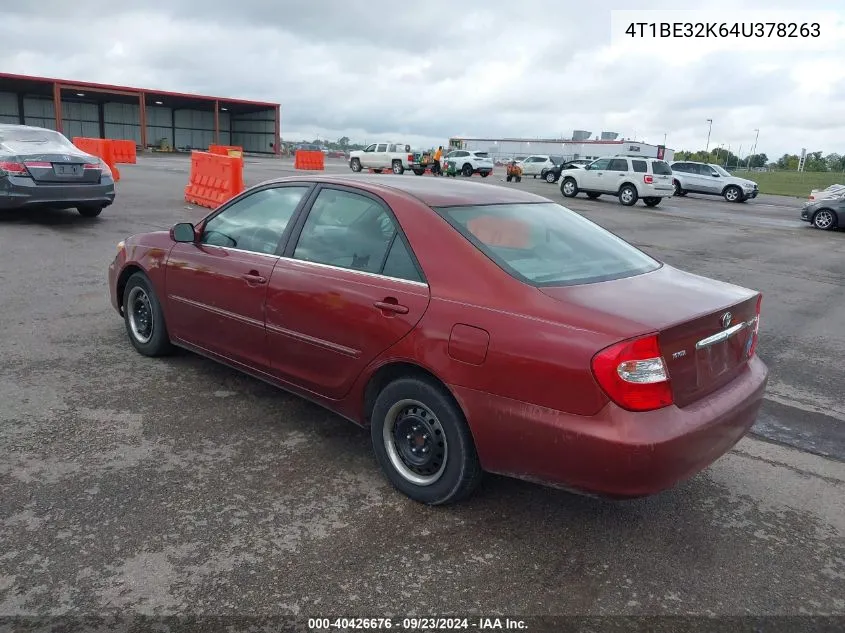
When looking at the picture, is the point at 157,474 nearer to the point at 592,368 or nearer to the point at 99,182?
the point at 592,368

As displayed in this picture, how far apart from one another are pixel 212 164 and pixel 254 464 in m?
13.1

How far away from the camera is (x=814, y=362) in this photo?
6.19 m

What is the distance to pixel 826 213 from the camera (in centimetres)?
2019

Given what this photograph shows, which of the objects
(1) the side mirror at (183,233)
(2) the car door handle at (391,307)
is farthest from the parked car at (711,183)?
(2) the car door handle at (391,307)

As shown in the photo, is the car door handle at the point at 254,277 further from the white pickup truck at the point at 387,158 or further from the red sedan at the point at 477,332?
the white pickup truck at the point at 387,158

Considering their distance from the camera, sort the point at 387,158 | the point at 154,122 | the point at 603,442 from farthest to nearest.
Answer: the point at 154,122 < the point at 387,158 < the point at 603,442

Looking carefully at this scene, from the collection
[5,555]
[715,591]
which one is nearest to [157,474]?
[5,555]

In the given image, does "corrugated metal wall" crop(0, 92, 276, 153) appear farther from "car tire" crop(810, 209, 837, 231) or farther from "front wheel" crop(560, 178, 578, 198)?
"car tire" crop(810, 209, 837, 231)

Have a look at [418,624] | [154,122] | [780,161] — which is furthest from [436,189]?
[780,161]

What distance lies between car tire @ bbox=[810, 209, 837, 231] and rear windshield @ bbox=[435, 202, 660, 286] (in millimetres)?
19358

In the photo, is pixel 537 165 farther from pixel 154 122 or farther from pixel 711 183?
pixel 154 122

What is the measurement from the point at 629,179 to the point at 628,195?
57cm

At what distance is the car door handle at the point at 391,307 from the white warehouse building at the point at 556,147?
62999 millimetres

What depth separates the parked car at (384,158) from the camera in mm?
37406
